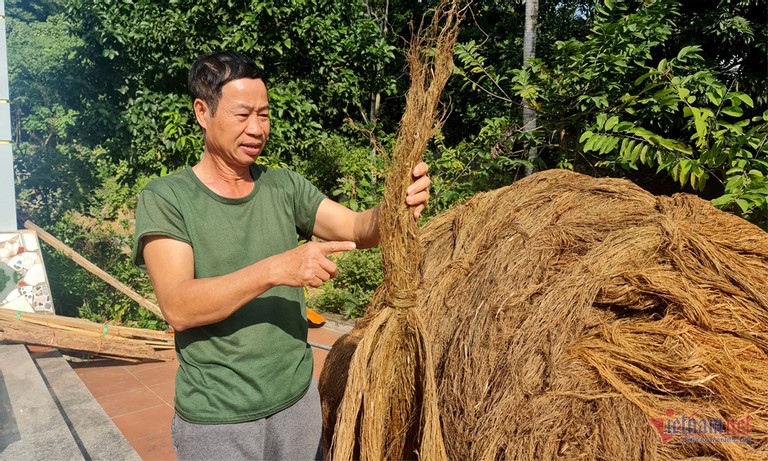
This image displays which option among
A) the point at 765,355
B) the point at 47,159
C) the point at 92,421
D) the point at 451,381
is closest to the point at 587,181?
the point at 765,355

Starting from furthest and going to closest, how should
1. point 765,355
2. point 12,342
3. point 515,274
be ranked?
point 12,342
point 515,274
point 765,355

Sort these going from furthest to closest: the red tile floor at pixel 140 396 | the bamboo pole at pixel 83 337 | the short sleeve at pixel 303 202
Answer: the bamboo pole at pixel 83 337 < the red tile floor at pixel 140 396 < the short sleeve at pixel 303 202

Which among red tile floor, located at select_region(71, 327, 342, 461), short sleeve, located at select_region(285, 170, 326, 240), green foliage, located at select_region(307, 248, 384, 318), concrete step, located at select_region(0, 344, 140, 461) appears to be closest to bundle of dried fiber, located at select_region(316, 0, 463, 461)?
short sleeve, located at select_region(285, 170, 326, 240)

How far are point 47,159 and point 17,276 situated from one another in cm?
277

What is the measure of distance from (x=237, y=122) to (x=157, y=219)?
37cm

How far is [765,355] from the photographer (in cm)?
221

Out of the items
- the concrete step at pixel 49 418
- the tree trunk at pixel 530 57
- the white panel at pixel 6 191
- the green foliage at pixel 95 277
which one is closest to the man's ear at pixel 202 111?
the concrete step at pixel 49 418

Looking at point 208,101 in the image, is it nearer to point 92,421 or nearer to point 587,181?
point 587,181

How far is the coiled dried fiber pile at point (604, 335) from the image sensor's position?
2014 millimetres

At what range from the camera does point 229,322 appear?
5.20 feet

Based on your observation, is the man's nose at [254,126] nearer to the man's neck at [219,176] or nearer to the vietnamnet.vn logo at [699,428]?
the man's neck at [219,176]

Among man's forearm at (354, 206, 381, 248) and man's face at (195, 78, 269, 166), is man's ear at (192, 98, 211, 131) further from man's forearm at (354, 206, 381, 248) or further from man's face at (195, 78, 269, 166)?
man's forearm at (354, 206, 381, 248)

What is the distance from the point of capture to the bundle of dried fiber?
1498 mm

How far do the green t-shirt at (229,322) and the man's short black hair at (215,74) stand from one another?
9.6 inches
